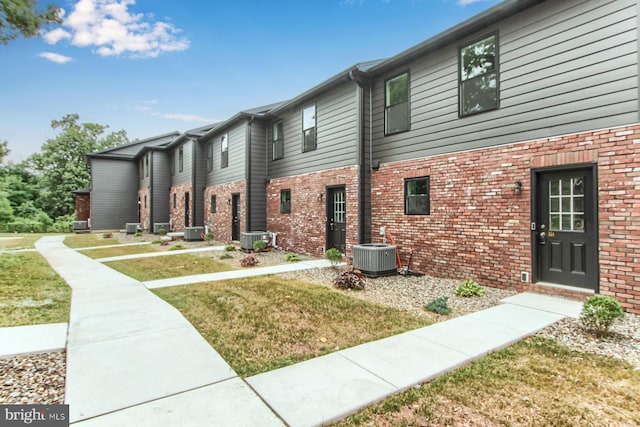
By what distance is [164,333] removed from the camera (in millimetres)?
4230

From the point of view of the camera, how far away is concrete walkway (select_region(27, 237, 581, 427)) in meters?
2.50

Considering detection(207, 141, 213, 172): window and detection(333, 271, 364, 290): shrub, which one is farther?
detection(207, 141, 213, 172): window

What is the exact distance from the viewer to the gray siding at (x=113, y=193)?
26.1m

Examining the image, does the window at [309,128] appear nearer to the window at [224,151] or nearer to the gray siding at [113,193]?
the window at [224,151]

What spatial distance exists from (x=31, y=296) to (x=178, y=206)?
1618 cm

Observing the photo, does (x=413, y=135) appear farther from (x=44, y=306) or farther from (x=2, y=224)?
(x=2, y=224)

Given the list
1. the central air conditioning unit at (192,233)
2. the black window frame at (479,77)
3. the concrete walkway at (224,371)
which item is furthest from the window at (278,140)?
the concrete walkway at (224,371)

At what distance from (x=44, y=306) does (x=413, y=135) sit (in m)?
8.41

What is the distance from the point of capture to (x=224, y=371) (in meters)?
3.19

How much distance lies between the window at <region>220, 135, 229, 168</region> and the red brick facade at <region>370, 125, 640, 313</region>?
9.27 metres

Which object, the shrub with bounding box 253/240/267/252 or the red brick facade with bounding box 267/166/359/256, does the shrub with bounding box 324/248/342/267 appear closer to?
the red brick facade with bounding box 267/166/359/256

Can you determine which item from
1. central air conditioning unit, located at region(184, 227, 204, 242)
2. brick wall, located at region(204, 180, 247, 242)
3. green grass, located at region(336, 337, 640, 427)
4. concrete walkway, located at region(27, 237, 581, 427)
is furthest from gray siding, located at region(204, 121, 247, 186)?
green grass, located at region(336, 337, 640, 427)

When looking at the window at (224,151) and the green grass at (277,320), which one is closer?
the green grass at (277,320)

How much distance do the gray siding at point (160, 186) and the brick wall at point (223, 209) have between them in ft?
21.6
